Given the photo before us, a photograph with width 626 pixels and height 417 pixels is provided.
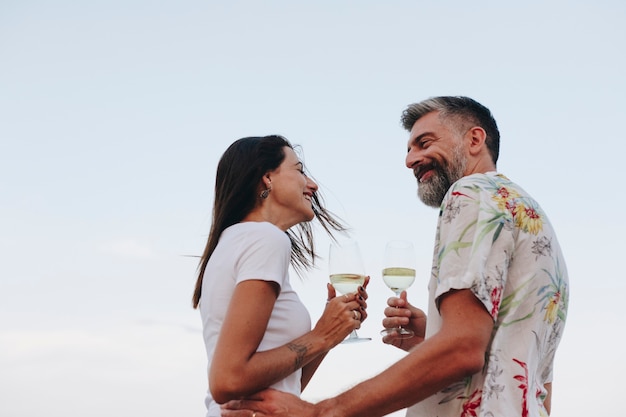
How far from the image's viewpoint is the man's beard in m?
4.92

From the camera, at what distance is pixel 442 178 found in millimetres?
4988

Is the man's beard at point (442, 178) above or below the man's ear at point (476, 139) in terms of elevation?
below

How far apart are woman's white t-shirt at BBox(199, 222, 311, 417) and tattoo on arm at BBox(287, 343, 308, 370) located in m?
0.07

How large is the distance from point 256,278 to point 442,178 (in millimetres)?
1441

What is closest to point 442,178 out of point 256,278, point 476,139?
point 476,139

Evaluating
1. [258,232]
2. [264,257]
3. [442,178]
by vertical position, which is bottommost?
[264,257]

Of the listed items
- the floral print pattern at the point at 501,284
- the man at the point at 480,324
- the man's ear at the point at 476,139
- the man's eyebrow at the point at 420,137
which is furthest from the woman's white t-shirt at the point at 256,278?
the man's ear at the point at 476,139

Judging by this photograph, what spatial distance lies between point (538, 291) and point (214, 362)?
1.69 metres

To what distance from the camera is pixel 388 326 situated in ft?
18.3

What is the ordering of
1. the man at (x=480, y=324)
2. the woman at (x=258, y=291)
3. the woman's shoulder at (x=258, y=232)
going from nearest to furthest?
the man at (x=480, y=324), the woman at (x=258, y=291), the woman's shoulder at (x=258, y=232)

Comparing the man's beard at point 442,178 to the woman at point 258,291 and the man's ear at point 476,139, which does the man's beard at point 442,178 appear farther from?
the woman at point 258,291

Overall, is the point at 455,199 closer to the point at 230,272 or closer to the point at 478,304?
the point at 478,304

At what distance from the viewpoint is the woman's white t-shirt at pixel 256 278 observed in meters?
4.34

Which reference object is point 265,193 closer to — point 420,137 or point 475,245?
point 420,137
